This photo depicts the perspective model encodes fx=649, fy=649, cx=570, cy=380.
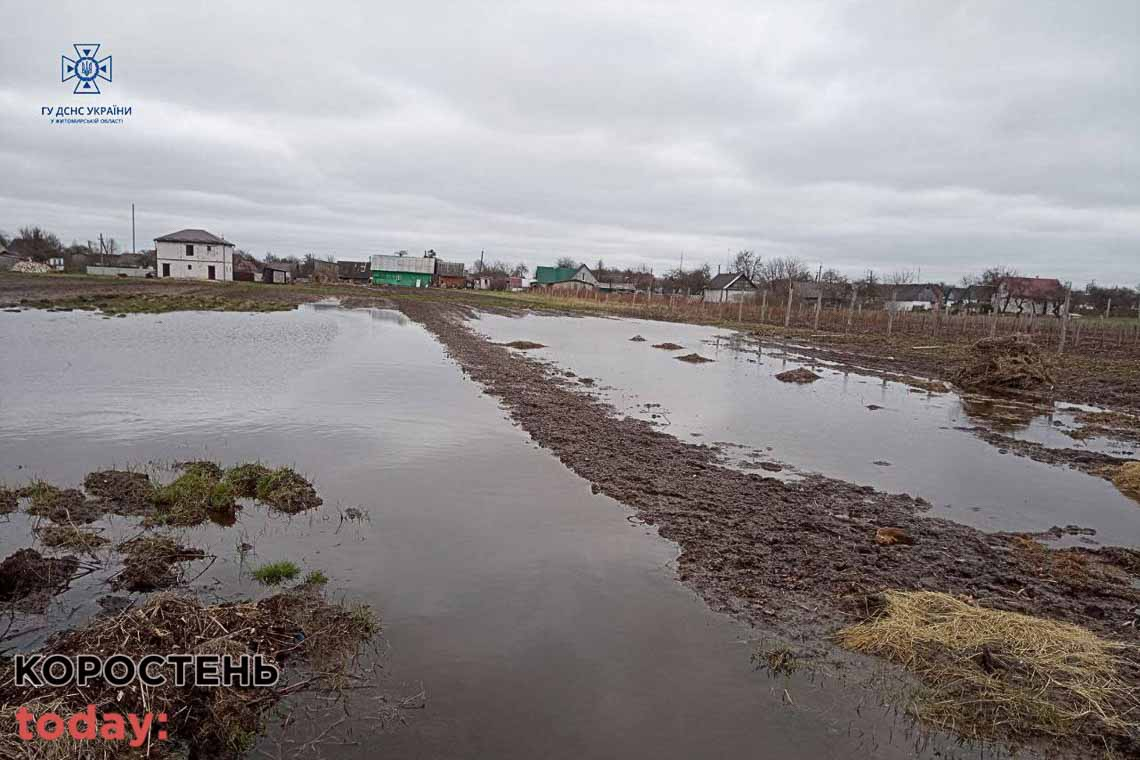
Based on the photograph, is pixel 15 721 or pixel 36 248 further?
pixel 36 248

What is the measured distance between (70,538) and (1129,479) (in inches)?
540

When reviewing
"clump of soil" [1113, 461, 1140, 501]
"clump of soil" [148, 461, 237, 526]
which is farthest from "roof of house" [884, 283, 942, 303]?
"clump of soil" [148, 461, 237, 526]

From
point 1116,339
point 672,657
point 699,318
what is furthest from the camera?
point 699,318

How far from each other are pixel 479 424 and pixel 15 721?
8.28m

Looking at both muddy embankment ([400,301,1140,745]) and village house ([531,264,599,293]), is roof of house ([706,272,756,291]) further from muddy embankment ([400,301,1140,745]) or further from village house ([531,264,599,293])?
muddy embankment ([400,301,1140,745])

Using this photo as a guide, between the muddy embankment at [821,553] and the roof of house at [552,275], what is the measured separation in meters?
103

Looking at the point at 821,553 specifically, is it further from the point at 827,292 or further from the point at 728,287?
the point at 728,287

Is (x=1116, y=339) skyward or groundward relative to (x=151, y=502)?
skyward

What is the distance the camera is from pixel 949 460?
1112 cm

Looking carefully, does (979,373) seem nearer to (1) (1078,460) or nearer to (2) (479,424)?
(1) (1078,460)

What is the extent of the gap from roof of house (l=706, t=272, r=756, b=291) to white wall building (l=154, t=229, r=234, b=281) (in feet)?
208

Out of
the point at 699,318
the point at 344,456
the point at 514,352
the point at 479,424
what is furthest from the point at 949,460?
the point at 699,318

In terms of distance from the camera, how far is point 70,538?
6008 mm

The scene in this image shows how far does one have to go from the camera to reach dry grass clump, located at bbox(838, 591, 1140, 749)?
13.6 feet
